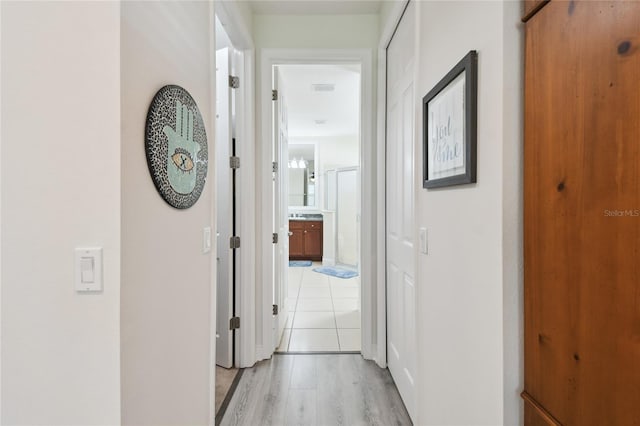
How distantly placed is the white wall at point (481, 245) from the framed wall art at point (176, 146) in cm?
101

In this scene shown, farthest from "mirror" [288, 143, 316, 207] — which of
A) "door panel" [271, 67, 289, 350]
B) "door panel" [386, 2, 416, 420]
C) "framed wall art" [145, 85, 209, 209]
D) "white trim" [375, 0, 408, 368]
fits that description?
"framed wall art" [145, 85, 209, 209]

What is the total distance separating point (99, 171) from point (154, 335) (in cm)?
55

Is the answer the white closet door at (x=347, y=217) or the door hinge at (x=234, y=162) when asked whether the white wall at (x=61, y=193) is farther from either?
the white closet door at (x=347, y=217)

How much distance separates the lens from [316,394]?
2002mm

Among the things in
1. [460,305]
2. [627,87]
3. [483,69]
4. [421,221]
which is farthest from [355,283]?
[627,87]

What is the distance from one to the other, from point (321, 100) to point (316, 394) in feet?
12.0

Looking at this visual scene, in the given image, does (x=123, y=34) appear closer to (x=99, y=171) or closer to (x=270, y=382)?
(x=99, y=171)

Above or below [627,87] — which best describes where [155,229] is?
below

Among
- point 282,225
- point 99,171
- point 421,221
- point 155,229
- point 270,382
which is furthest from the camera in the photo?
point 282,225

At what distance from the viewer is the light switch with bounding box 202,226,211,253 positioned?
1419 millimetres

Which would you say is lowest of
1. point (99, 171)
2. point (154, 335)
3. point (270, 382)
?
point (270, 382)

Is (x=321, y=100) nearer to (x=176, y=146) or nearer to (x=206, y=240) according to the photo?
(x=206, y=240)

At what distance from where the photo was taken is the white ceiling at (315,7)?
7.41ft

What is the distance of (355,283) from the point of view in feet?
16.0
